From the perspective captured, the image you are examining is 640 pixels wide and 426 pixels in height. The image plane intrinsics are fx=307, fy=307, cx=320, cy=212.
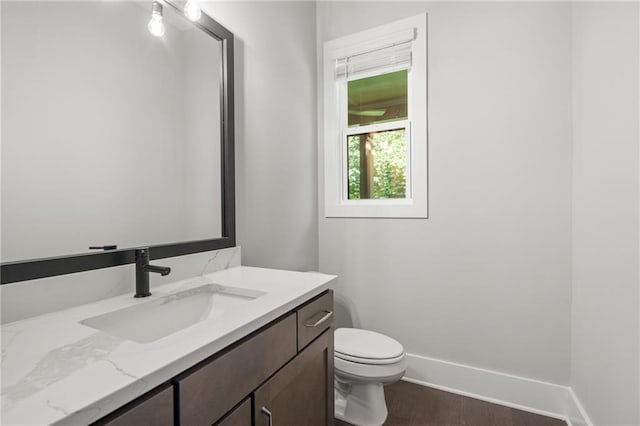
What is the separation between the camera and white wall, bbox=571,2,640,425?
1.06m

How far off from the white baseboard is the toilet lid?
0.51 m

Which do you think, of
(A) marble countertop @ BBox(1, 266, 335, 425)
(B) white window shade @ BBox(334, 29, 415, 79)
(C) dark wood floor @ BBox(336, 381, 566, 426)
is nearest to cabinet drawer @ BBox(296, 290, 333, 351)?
(A) marble countertop @ BBox(1, 266, 335, 425)

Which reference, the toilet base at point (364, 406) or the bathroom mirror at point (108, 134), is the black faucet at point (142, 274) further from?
the toilet base at point (364, 406)

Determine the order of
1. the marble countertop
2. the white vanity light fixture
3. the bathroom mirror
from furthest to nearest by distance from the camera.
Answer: the white vanity light fixture → the bathroom mirror → the marble countertop

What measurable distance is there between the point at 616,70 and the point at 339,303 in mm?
1922

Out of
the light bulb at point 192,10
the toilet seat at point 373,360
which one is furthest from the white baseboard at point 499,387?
the light bulb at point 192,10

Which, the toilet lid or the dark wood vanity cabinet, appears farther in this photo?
the toilet lid

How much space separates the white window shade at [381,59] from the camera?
79.5 inches

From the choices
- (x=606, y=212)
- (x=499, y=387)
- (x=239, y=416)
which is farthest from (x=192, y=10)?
(x=499, y=387)

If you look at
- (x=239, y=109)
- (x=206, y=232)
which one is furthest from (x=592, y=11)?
(x=206, y=232)

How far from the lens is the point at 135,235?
1.09 metres

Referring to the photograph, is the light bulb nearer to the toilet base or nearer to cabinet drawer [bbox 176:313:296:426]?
cabinet drawer [bbox 176:313:296:426]

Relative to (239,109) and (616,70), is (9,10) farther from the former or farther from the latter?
(616,70)

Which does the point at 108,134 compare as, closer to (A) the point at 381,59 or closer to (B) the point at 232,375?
(B) the point at 232,375
